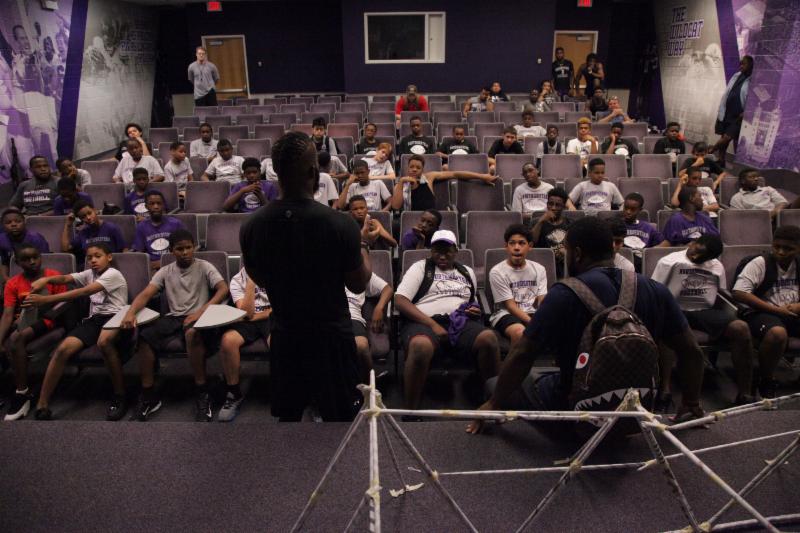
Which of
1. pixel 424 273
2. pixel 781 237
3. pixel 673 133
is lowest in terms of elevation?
pixel 424 273

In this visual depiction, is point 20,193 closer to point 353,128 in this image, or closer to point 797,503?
point 353,128

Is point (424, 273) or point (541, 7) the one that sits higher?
point (541, 7)

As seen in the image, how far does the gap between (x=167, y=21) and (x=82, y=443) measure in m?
14.4

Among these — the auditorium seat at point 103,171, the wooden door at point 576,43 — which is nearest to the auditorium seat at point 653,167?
the auditorium seat at point 103,171

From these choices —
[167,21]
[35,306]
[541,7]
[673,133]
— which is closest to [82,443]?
[35,306]

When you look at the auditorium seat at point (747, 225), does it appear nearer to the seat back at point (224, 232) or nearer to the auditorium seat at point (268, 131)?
the seat back at point (224, 232)

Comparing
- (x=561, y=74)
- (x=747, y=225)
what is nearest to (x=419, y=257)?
(x=747, y=225)

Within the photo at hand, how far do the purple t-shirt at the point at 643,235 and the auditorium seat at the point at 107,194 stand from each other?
4887mm

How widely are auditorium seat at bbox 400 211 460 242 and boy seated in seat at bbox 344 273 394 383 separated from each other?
837mm

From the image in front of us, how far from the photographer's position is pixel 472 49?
11703 millimetres

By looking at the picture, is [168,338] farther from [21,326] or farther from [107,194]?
[107,194]

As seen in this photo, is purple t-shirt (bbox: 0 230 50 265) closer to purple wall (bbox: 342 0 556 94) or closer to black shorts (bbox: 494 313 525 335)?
black shorts (bbox: 494 313 525 335)

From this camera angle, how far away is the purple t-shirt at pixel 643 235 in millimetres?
4301

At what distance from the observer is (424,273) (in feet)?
11.2
